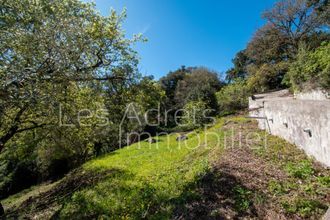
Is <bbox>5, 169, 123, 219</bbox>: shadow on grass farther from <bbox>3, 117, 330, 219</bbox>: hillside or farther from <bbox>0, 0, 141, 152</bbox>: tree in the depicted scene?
<bbox>0, 0, 141, 152</bbox>: tree

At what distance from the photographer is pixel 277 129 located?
26.3 ft

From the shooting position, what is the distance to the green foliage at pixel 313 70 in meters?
7.11

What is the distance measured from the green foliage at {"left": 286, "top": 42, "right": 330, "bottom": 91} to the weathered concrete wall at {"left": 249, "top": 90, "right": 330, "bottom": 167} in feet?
5.61

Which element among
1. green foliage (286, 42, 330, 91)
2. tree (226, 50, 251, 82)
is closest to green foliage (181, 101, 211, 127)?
green foliage (286, 42, 330, 91)

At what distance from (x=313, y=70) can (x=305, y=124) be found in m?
4.12

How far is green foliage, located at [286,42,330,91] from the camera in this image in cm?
711

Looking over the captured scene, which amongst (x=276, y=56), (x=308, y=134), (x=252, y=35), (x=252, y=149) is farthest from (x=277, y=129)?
(x=252, y=35)

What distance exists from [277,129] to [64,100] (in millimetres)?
7828

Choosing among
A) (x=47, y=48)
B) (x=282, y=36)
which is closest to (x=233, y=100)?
(x=282, y=36)

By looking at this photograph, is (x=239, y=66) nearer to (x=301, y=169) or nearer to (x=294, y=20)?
(x=294, y=20)

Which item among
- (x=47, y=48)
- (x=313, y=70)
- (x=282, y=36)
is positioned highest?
(x=282, y=36)

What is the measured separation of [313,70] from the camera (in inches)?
326

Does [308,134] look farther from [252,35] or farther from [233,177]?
[252,35]

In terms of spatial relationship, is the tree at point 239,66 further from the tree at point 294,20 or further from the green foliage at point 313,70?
the green foliage at point 313,70
